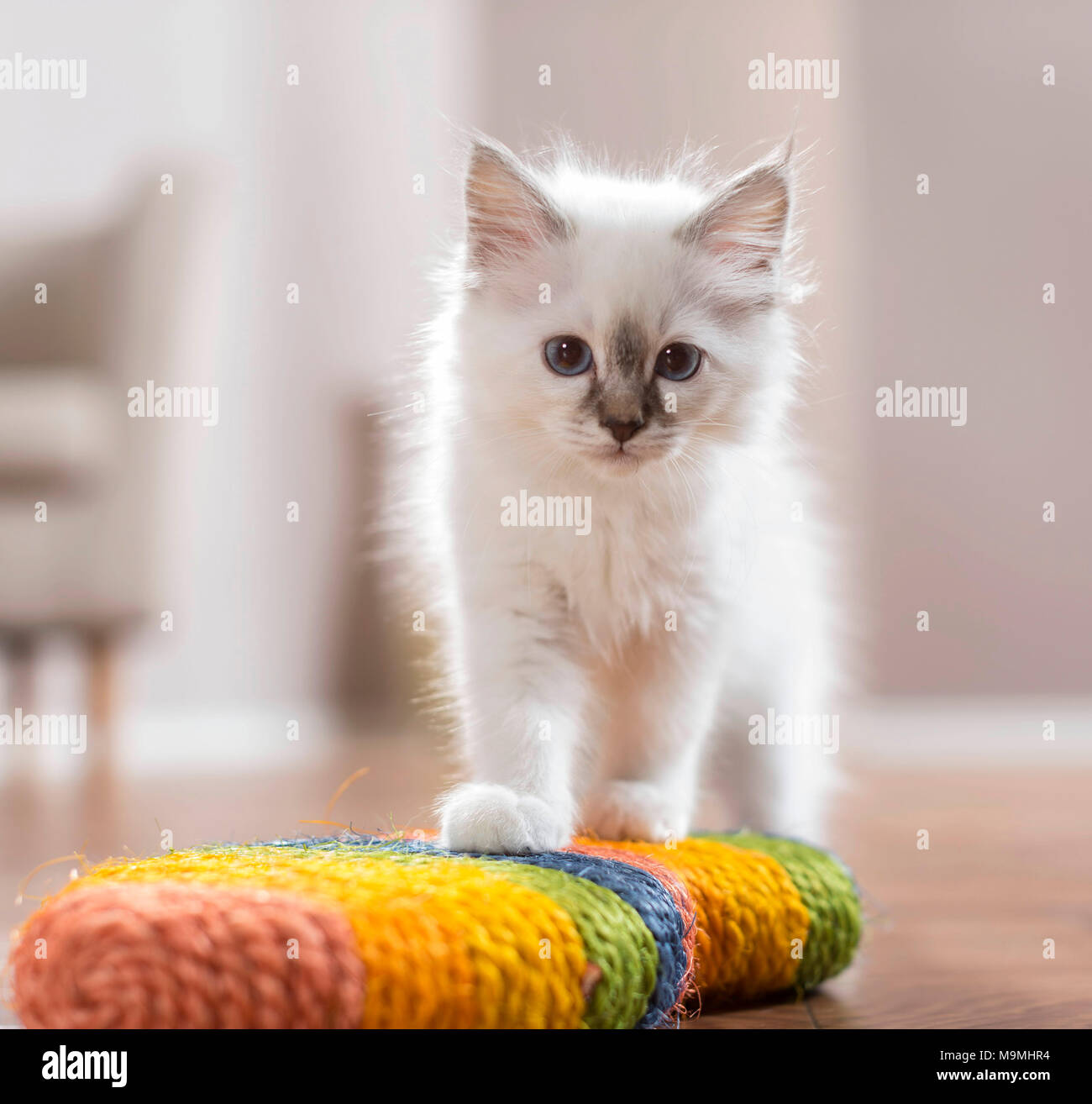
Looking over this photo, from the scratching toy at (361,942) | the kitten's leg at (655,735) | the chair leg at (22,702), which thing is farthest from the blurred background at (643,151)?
the scratching toy at (361,942)

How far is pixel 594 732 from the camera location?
1.48m

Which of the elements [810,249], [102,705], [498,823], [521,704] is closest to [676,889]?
[498,823]

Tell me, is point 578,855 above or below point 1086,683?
above

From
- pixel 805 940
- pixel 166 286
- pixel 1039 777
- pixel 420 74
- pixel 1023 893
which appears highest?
pixel 420 74

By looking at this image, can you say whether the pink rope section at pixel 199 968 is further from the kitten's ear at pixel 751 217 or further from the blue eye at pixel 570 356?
the kitten's ear at pixel 751 217

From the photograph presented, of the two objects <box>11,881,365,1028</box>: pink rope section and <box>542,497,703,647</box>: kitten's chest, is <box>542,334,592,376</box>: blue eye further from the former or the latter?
<box>11,881,365,1028</box>: pink rope section

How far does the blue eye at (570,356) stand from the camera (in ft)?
4.24

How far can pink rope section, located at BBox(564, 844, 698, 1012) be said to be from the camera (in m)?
1.09

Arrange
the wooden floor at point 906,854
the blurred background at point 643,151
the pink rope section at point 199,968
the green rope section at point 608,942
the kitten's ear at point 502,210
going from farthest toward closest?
the blurred background at point 643,151, the kitten's ear at point 502,210, the wooden floor at point 906,854, the green rope section at point 608,942, the pink rope section at point 199,968

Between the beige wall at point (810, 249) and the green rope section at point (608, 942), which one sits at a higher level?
the beige wall at point (810, 249)

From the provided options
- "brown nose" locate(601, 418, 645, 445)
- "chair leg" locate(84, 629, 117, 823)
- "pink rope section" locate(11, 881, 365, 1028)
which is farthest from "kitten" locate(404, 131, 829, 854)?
"chair leg" locate(84, 629, 117, 823)

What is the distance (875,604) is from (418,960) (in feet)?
14.1
